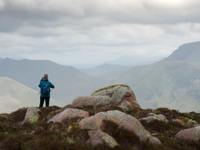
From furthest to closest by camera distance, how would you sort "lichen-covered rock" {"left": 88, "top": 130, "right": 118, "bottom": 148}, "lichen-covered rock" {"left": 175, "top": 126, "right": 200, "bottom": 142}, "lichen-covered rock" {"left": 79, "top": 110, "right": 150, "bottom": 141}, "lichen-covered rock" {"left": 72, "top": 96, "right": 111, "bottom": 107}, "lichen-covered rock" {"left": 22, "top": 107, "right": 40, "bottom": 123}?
1. "lichen-covered rock" {"left": 72, "top": 96, "right": 111, "bottom": 107}
2. "lichen-covered rock" {"left": 22, "top": 107, "right": 40, "bottom": 123}
3. "lichen-covered rock" {"left": 175, "top": 126, "right": 200, "bottom": 142}
4. "lichen-covered rock" {"left": 79, "top": 110, "right": 150, "bottom": 141}
5. "lichen-covered rock" {"left": 88, "top": 130, "right": 118, "bottom": 148}

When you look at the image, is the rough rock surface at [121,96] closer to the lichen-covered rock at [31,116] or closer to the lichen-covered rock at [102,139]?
the lichen-covered rock at [31,116]

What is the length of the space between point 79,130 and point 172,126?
7188 mm

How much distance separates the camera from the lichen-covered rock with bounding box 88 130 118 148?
7.45 m

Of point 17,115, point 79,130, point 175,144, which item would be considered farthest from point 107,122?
point 17,115

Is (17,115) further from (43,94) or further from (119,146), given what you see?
(119,146)

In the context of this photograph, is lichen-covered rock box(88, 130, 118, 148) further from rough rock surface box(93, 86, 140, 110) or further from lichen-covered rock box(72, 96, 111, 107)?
rough rock surface box(93, 86, 140, 110)

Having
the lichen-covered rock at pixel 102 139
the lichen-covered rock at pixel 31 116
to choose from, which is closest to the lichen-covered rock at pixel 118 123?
the lichen-covered rock at pixel 102 139

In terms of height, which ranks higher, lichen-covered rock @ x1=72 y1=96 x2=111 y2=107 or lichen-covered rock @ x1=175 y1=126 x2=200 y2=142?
lichen-covered rock @ x1=72 y1=96 x2=111 y2=107

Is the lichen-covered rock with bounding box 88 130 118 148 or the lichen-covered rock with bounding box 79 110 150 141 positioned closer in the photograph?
the lichen-covered rock with bounding box 88 130 118 148

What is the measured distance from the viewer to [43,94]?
18922 millimetres

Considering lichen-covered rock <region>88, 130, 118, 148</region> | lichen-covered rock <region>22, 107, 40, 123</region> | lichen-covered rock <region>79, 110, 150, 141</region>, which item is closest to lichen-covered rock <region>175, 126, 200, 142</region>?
lichen-covered rock <region>79, 110, 150, 141</region>

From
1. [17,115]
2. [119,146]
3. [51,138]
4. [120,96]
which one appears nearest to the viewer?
[119,146]

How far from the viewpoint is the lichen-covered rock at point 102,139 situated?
7.45 metres

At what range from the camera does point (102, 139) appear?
7594 millimetres
